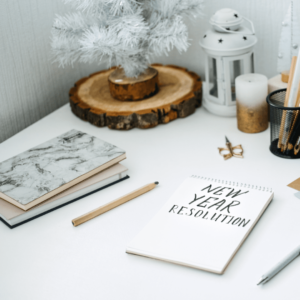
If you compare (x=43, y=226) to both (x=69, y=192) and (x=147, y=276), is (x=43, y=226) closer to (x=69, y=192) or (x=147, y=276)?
(x=69, y=192)

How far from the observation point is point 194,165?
2.55ft

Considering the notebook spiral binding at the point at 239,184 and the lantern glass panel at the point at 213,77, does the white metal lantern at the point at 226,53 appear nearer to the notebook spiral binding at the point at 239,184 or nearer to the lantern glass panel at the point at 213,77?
the lantern glass panel at the point at 213,77

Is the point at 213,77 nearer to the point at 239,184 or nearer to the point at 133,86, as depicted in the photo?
the point at 133,86

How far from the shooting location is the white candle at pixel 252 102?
834 mm

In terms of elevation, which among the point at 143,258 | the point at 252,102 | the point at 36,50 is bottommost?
the point at 143,258

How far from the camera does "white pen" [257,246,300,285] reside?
0.51 meters

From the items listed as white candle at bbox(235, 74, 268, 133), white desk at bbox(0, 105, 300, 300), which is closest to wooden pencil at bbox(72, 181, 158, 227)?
white desk at bbox(0, 105, 300, 300)

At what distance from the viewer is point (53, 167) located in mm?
739

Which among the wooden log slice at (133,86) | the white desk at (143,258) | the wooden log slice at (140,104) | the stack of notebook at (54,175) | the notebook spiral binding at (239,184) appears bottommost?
the white desk at (143,258)

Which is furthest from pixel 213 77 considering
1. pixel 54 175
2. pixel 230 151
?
pixel 54 175

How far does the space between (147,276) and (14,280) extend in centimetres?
19

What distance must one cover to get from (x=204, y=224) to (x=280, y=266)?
0.41ft

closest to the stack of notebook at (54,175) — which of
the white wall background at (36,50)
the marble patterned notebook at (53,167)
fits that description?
the marble patterned notebook at (53,167)

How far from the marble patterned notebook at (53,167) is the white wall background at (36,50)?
10.2 inches
